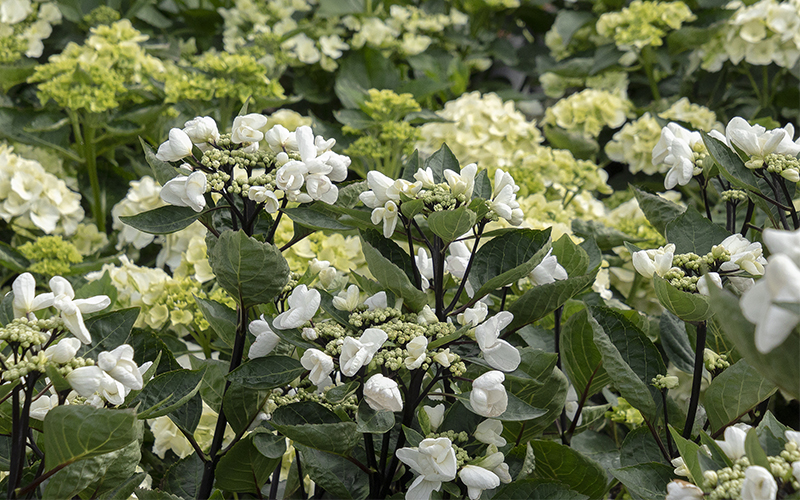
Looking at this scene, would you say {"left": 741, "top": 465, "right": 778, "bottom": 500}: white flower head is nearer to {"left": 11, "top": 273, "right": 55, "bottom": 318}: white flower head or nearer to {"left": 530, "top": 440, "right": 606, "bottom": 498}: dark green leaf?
{"left": 530, "top": 440, "right": 606, "bottom": 498}: dark green leaf

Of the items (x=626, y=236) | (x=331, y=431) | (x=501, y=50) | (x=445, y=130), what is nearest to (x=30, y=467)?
(x=331, y=431)

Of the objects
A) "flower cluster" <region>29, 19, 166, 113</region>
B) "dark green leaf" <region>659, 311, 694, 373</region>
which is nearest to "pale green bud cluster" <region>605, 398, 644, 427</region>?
"dark green leaf" <region>659, 311, 694, 373</region>

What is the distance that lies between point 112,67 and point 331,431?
4.29ft

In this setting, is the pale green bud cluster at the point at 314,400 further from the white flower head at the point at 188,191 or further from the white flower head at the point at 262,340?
the white flower head at the point at 188,191

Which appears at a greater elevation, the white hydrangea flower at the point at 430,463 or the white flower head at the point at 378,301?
the white flower head at the point at 378,301

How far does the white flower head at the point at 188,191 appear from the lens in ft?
1.93

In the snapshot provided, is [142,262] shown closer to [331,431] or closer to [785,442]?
[331,431]

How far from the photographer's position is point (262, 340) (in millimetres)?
633

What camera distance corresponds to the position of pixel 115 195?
1614mm

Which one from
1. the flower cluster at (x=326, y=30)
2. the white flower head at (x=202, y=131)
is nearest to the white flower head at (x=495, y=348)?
the white flower head at (x=202, y=131)

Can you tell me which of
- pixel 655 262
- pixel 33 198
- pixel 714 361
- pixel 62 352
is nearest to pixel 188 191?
pixel 62 352

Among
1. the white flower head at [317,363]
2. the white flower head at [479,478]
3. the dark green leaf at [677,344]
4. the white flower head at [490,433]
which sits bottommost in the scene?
the dark green leaf at [677,344]

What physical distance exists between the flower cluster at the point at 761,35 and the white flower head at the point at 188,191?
1.52 meters

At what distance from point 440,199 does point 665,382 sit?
0.93ft
